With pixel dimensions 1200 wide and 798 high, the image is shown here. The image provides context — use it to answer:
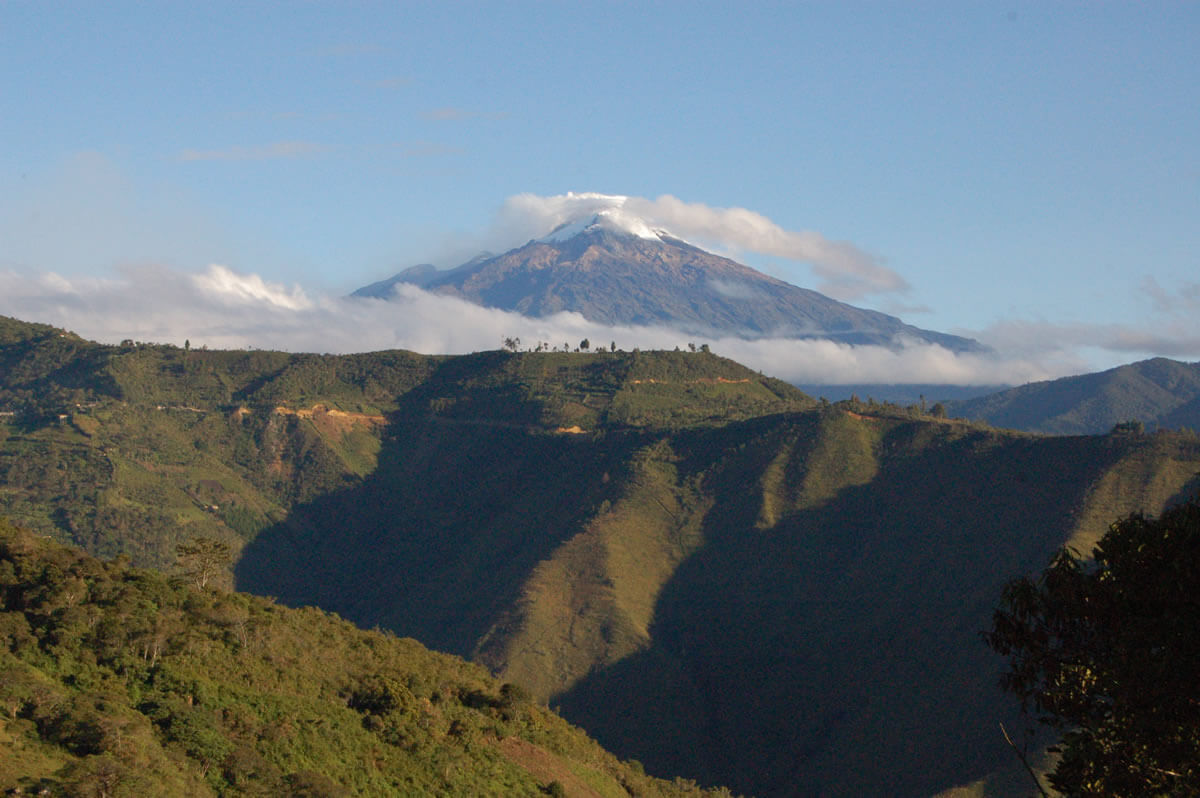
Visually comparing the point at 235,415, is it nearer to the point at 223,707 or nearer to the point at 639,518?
the point at 639,518

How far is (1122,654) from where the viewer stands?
1716cm

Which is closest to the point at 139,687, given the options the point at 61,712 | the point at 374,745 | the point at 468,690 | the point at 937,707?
the point at 61,712

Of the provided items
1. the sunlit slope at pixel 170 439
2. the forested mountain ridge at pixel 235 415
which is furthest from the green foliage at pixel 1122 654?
the forested mountain ridge at pixel 235 415

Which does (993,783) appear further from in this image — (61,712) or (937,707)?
(61,712)

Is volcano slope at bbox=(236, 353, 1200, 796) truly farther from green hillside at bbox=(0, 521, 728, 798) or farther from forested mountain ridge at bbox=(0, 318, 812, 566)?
green hillside at bbox=(0, 521, 728, 798)

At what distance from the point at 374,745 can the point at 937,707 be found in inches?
1932

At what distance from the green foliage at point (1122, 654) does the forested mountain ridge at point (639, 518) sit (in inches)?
1610

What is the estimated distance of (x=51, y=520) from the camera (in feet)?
438

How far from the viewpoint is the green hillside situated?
111 feet

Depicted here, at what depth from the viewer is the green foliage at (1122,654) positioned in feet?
54.5

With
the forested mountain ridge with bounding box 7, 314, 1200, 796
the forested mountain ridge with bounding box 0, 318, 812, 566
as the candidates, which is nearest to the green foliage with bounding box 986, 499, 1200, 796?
the forested mountain ridge with bounding box 7, 314, 1200, 796

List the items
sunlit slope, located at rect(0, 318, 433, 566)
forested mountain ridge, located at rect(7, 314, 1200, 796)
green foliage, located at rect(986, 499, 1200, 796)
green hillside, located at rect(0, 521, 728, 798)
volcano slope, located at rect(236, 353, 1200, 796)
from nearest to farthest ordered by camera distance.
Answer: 1. green foliage, located at rect(986, 499, 1200, 796)
2. green hillside, located at rect(0, 521, 728, 798)
3. volcano slope, located at rect(236, 353, 1200, 796)
4. forested mountain ridge, located at rect(7, 314, 1200, 796)
5. sunlit slope, located at rect(0, 318, 433, 566)

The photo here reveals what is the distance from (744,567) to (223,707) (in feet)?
260

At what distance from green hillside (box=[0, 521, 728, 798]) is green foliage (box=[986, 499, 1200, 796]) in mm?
24029
